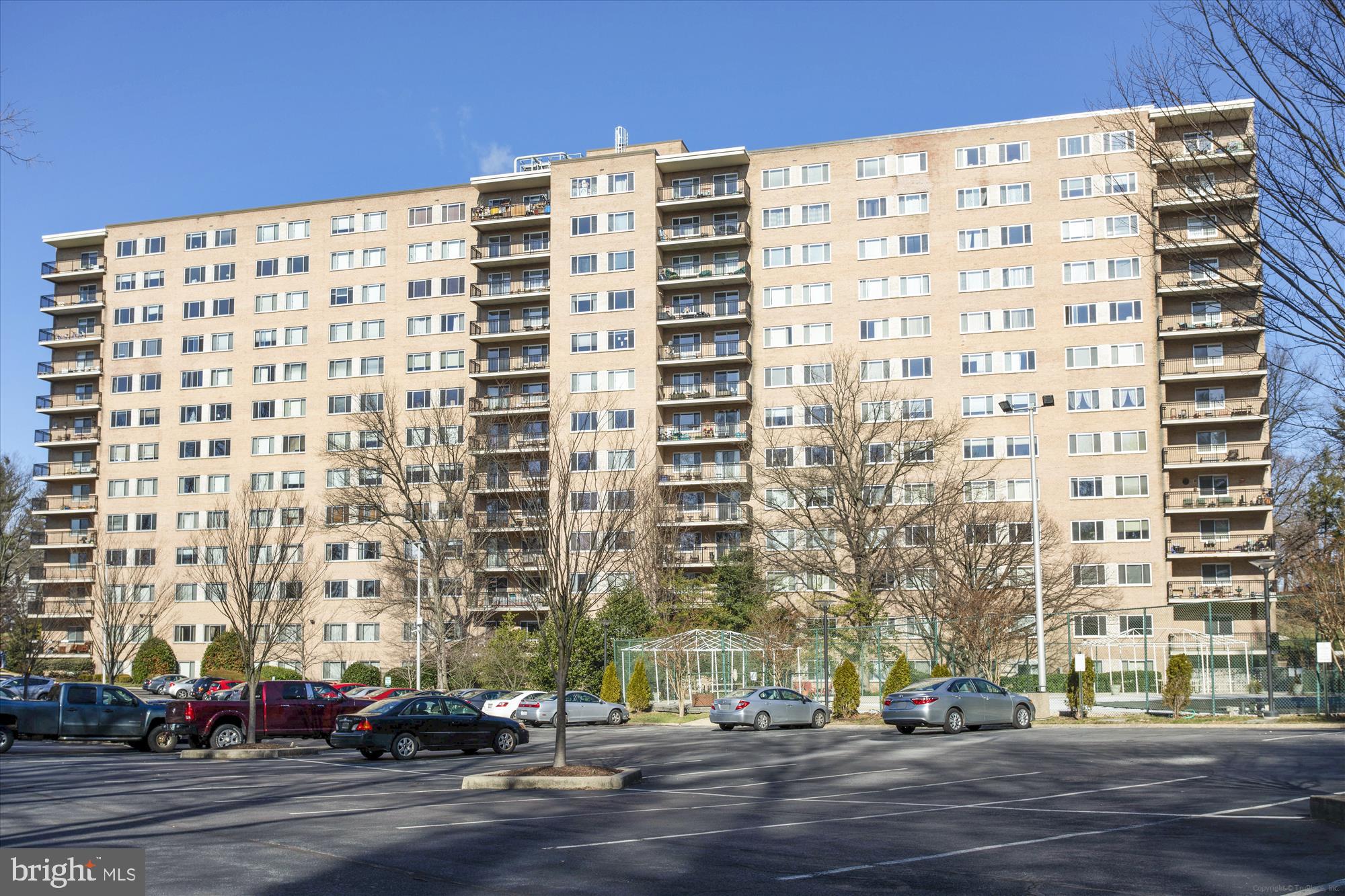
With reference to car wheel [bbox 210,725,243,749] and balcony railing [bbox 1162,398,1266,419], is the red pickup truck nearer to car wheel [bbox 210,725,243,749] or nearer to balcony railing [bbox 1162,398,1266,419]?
car wheel [bbox 210,725,243,749]

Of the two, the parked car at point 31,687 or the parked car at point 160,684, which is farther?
the parked car at point 160,684

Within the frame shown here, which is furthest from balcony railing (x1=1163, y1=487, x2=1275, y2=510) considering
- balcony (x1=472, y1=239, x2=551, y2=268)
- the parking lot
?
the parking lot

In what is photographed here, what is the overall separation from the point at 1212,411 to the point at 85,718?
6026 centimetres

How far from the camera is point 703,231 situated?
77438mm

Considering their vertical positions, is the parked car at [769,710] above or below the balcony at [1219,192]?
below

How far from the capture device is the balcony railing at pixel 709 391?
74500 mm

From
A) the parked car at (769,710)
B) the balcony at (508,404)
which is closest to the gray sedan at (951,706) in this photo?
the parked car at (769,710)

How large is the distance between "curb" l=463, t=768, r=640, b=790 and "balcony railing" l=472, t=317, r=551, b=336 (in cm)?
5942

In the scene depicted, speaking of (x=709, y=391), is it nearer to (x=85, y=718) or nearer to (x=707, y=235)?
(x=707, y=235)

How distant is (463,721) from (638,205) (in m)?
53.4

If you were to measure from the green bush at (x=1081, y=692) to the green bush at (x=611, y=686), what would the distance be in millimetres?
20090

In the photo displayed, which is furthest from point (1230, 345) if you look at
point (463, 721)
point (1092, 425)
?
point (463, 721)

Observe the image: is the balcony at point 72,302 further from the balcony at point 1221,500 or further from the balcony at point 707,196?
the balcony at point 1221,500

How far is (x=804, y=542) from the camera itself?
6900cm
